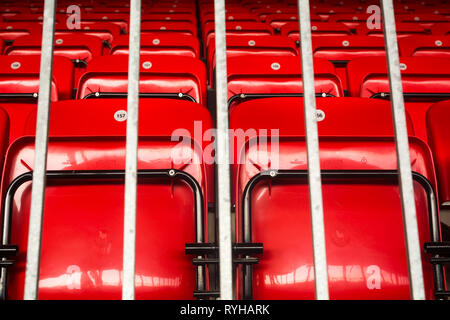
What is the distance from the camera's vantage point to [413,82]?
1.59 metres

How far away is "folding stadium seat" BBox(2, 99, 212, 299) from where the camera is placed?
0.88 meters

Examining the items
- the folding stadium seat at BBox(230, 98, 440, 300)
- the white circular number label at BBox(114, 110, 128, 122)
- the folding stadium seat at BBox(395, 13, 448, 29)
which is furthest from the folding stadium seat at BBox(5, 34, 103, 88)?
the folding stadium seat at BBox(395, 13, 448, 29)

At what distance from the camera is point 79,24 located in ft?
9.50

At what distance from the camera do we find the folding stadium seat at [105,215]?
2.89 ft

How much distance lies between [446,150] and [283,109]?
453mm

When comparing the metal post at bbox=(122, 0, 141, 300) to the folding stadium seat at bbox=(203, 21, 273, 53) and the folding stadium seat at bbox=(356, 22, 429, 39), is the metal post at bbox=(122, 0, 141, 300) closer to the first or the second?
the folding stadium seat at bbox=(203, 21, 273, 53)

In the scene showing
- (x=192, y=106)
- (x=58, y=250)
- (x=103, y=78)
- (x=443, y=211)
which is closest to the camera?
(x=58, y=250)

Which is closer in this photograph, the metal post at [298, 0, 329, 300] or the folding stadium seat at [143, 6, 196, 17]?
the metal post at [298, 0, 329, 300]

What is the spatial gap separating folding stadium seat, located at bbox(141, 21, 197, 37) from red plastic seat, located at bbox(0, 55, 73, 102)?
1066mm

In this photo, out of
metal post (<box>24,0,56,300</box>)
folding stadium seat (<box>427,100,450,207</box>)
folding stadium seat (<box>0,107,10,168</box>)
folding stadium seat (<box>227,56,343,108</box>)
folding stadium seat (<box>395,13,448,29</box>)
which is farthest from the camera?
folding stadium seat (<box>395,13,448,29</box>)

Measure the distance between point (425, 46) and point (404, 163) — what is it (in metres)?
1.79
